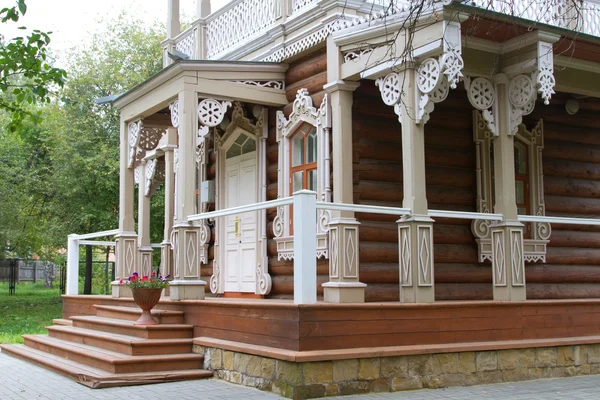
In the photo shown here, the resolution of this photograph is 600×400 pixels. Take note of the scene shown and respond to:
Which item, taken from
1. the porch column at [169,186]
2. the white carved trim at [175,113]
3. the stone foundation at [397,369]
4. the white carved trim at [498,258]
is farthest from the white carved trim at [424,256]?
the porch column at [169,186]

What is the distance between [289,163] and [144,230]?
14.8 feet

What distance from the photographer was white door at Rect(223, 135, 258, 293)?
1251cm

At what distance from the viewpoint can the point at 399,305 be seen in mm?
8703

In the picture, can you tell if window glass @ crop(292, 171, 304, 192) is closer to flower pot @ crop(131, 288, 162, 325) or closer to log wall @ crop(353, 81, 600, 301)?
log wall @ crop(353, 81, 600, 301)

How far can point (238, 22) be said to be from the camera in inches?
522

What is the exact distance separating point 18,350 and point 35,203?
13.6m

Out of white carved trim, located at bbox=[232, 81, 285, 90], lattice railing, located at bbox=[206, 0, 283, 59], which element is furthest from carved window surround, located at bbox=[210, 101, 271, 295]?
lattice railing, located at bbox=[206, 0, 283, 59]

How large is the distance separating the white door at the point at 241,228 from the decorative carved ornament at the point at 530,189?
3.59m

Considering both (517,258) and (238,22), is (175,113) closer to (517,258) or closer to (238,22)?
(238,22)

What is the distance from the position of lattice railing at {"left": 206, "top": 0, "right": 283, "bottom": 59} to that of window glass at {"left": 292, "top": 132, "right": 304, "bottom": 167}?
1930 mm

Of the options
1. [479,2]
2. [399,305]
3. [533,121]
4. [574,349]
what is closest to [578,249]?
[533,121]

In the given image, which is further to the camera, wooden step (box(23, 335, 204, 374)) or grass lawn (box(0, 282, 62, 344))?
grass lawn (box(0, 282, 62, 344))

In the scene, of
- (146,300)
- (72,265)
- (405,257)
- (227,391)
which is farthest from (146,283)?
(72,265)

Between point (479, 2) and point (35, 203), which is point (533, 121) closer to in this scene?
point (479, 2)
